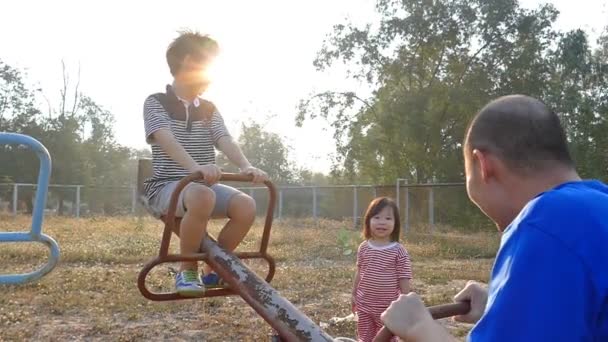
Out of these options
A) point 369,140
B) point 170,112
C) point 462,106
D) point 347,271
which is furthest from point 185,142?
point 369,140

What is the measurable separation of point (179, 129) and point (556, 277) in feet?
7.40

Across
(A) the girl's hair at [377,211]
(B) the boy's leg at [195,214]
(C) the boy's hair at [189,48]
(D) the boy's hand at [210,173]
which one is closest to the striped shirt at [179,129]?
(C) the boy's hair at [189,48]

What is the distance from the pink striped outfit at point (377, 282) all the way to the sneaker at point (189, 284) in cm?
138

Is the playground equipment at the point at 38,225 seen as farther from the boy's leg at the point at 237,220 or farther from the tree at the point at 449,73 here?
the tree at the point at 449,73

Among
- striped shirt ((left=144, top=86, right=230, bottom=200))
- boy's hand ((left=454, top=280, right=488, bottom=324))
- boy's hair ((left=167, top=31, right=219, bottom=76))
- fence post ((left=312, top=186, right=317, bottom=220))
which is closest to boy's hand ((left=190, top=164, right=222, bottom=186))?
striped shirt ((left=144, top=86, right=230, bottom=200))

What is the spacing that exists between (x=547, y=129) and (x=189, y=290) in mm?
1802

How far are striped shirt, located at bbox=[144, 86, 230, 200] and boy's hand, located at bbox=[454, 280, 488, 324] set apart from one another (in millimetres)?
1604

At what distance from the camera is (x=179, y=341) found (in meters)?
4.96

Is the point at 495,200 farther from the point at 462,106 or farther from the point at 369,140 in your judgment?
the point at 369,140

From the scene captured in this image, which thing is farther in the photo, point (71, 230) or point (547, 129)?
point (71, 230)

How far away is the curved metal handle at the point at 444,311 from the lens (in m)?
1.55

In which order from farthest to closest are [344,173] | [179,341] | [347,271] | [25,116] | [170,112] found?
[25,116] → [344,173] → [347,271] → [179,341] → [170,112]

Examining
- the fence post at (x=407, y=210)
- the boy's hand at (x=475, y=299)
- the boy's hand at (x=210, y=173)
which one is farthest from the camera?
the fence post at (x=407, y=210)

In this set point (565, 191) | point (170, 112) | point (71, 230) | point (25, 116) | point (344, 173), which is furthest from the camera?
point (25, 116)
